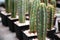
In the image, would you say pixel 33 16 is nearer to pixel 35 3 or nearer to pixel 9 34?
pixel 35 3

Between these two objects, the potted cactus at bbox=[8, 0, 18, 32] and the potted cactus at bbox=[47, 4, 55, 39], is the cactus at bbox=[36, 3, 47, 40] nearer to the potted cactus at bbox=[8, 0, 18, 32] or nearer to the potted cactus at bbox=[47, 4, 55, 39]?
the potted cactus at bbox=[47, 4, 55, 39]

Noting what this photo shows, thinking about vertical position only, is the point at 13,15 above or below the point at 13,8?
below

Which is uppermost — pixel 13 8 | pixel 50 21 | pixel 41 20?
pixel 13 8

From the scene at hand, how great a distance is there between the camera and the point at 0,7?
5.86m

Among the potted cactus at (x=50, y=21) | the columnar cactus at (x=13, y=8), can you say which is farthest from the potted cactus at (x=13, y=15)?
the potted cactus at (x=50, y=21)

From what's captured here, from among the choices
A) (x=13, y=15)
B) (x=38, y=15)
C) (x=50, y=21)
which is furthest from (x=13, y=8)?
(x=38, y=15)

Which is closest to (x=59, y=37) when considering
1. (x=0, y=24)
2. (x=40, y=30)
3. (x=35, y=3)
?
(x=40, y=30)

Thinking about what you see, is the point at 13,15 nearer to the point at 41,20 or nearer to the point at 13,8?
the point at 13,8

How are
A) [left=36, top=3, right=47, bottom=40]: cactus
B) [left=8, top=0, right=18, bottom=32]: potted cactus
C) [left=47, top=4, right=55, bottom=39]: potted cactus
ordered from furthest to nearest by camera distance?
[left=8, top=0, right=18, bottom=32]: potted cactus, [left=47, top=4, right=55, bottom=39]: potted cactus, [left=36, top=3, right=47, bottom=40]: cactus

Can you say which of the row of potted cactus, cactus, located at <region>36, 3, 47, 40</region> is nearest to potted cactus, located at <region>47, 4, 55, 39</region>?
the row of potted cactus

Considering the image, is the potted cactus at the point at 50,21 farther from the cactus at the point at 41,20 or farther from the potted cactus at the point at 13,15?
the potted cactus at the point at 13,15

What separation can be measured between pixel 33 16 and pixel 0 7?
320cm

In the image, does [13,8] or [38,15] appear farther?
[13,8]

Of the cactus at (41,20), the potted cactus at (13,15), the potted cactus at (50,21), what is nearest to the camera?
the cactus at (41,20)
